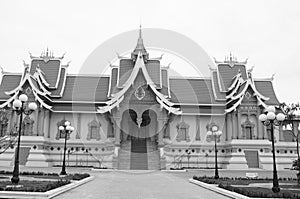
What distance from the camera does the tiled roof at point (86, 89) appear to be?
96.7 feet

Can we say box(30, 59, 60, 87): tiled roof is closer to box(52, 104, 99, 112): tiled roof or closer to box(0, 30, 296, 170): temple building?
box(0, 30, 296, 170): temple building

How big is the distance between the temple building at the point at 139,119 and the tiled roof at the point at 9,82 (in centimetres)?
9

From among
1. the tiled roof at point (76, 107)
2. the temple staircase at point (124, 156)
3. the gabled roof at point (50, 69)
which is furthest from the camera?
the gabled roof at point (50, 69)

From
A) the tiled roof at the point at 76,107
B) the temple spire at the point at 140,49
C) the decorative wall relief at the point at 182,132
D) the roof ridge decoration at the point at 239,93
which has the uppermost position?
the temple spire at the point at 140,49

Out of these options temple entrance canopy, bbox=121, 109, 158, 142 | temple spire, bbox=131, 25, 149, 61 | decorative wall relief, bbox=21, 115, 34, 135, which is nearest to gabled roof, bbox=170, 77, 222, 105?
temple entrance canopy, bbox=121, 109, 158, 142

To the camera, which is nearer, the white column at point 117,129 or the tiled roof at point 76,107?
the white column at point 117,129

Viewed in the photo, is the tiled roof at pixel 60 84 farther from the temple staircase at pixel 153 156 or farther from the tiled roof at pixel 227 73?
the tiled roof at pixel 227 73

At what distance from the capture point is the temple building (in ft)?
87.1

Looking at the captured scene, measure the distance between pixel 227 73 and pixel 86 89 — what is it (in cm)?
1405

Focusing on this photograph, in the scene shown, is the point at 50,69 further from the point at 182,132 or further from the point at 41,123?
the point at 182,132

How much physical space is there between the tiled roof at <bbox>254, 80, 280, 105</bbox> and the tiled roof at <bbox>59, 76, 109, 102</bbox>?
15.2 m

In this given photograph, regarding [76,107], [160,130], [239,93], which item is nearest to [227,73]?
[239,93]

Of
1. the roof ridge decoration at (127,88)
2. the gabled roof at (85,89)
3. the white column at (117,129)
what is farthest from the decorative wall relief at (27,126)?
the white column at (117,129)

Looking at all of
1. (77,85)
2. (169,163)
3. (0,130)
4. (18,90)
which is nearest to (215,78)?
(169,163)
